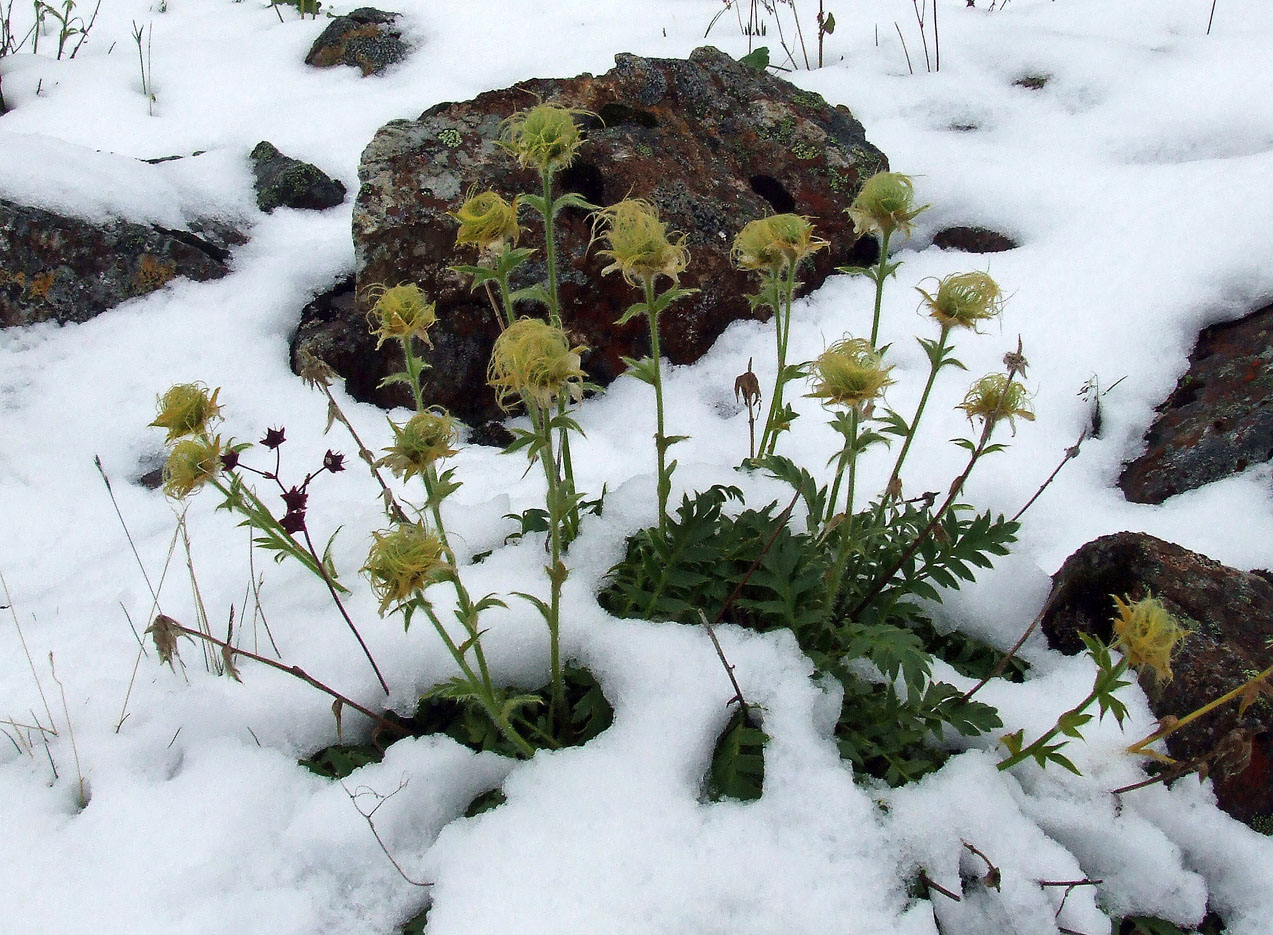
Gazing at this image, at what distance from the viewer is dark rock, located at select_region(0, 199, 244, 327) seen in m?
3.49

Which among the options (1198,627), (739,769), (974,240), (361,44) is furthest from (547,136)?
(361,44)

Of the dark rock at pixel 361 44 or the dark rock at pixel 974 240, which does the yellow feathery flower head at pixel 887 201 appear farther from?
the dark rock at pixel 361 44

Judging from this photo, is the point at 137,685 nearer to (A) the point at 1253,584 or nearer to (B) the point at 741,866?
(B) the point at 741,866

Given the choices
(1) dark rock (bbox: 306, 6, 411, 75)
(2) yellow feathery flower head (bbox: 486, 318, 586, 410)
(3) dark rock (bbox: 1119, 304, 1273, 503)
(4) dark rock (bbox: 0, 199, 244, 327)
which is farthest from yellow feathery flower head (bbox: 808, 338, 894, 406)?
(1) dark rock (bbox: 306, 6, 411, 75)

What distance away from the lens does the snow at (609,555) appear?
1.76 meters

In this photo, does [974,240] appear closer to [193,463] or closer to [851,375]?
[851,375]

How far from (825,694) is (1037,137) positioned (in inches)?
142

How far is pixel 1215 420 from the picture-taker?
9.18 ft

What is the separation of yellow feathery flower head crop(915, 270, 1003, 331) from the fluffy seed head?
0.94 feet

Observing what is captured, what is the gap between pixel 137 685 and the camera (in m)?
2.22

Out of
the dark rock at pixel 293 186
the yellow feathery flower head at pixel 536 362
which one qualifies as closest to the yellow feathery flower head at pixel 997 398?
the yellow feathery flower head at pixel 536 362

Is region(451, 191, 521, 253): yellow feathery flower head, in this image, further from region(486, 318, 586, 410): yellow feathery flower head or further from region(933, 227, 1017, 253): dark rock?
region(933, 227, 1017, 253): dark rock

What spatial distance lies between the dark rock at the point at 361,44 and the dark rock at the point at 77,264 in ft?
7.10

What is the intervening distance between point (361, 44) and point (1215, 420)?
499 centimetres
